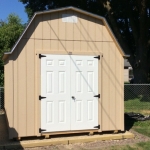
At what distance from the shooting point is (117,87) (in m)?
8.48

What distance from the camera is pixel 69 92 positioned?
791 cm

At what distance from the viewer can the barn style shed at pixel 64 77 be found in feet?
24.7

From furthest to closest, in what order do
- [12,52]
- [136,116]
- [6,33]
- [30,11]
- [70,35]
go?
[30,11] < [6,33] < [136,116] < [70,35] < [12,52]

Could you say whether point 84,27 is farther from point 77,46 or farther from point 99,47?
point 99,47

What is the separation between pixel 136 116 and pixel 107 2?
374 inches

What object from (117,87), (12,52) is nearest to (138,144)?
(117,87)

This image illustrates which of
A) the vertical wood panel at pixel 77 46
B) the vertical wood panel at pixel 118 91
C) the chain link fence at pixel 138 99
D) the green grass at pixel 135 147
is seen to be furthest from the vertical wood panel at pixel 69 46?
the chain link fence at pixel 138 99

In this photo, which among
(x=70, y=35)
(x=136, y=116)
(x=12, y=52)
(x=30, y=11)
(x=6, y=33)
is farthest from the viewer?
(x=30, y=11)

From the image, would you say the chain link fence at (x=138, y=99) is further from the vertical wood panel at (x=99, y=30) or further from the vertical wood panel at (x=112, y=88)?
the vertical wood panel at (x=99, y=30)

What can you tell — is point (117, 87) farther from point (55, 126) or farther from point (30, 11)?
point (30, 11)

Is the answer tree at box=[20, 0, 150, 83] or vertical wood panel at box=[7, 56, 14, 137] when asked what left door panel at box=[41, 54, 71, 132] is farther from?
tree at box=[20, 0, 150, 83]

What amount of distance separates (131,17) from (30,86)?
13.4 metres

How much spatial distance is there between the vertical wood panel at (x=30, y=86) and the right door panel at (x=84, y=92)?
1145 millimetres

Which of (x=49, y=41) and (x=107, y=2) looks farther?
(x=107, y=2)
